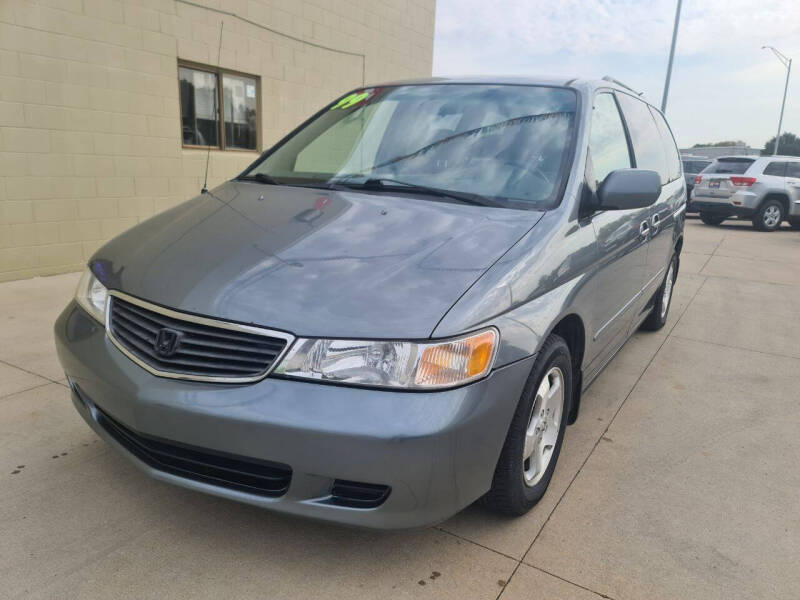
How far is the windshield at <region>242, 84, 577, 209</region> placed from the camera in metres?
2.89

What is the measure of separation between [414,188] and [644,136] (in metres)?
2.19

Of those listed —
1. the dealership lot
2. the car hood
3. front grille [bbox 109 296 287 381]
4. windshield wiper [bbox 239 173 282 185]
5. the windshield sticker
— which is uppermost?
the windshield sticker

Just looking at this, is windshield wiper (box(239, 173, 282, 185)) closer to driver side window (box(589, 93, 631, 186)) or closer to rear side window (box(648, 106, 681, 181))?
driver side window (box(589, 93, 631, 186))

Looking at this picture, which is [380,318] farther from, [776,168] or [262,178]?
[776,168]

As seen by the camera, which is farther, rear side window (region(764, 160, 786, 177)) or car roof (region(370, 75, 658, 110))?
rear side window (region(764, 160, 786, 177))

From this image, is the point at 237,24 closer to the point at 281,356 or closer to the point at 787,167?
the point at 281,356

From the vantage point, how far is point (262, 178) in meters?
3.39

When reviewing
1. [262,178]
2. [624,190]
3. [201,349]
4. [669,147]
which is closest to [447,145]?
[624,190]

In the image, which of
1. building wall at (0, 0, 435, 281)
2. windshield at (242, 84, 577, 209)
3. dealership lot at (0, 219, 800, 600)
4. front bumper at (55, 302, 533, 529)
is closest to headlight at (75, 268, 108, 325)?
front bumper at (55, 302, 533, 529)

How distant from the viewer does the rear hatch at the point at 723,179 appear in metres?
14.6

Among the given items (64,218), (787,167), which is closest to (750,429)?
(64,218)

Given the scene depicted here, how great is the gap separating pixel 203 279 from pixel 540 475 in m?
1.56

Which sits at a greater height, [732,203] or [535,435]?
[732,203]

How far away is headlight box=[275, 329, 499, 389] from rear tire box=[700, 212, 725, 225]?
15256 millimetres
